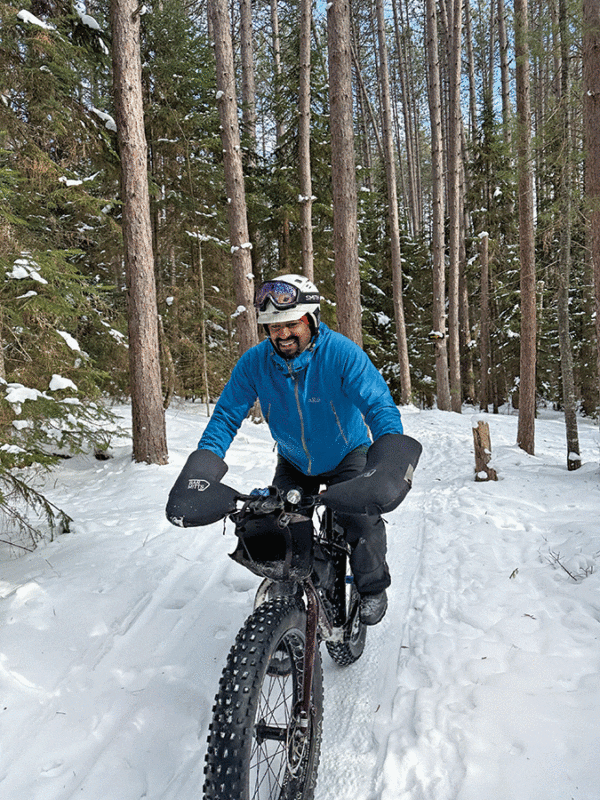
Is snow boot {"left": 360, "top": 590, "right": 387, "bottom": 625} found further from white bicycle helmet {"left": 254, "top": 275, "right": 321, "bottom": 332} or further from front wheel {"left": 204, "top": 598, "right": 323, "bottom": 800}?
white bicycle helmet {"left": 254, "top": 275, "right": 321, "bottom": 332}

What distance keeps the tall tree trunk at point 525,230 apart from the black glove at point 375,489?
9.56 metres

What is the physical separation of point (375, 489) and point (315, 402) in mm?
953

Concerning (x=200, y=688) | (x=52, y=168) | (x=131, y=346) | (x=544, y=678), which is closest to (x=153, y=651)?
(x=200, y=688)

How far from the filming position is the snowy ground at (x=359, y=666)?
243 centimetres

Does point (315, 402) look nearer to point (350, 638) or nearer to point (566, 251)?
point (350, 638)

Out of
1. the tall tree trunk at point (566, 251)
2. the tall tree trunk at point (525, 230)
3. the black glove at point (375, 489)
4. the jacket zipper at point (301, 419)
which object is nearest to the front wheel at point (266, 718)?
the black glove at point (375, 489)

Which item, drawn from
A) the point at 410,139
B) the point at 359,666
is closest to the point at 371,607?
the point at 359,666

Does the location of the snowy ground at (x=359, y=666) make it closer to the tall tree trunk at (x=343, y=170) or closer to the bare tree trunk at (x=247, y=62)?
the tall tree trunk at (x=343, y=170)

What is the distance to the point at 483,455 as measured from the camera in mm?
7949

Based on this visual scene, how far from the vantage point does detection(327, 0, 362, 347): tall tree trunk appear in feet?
31.0

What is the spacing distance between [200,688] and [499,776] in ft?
5.72

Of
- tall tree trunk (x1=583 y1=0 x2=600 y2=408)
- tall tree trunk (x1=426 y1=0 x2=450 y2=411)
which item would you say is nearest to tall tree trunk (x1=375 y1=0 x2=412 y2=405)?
tall tree trunk (x1=426 y1=0 x2=450 y2=411)

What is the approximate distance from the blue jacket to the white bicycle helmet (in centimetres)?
24

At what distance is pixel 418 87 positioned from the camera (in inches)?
1404
